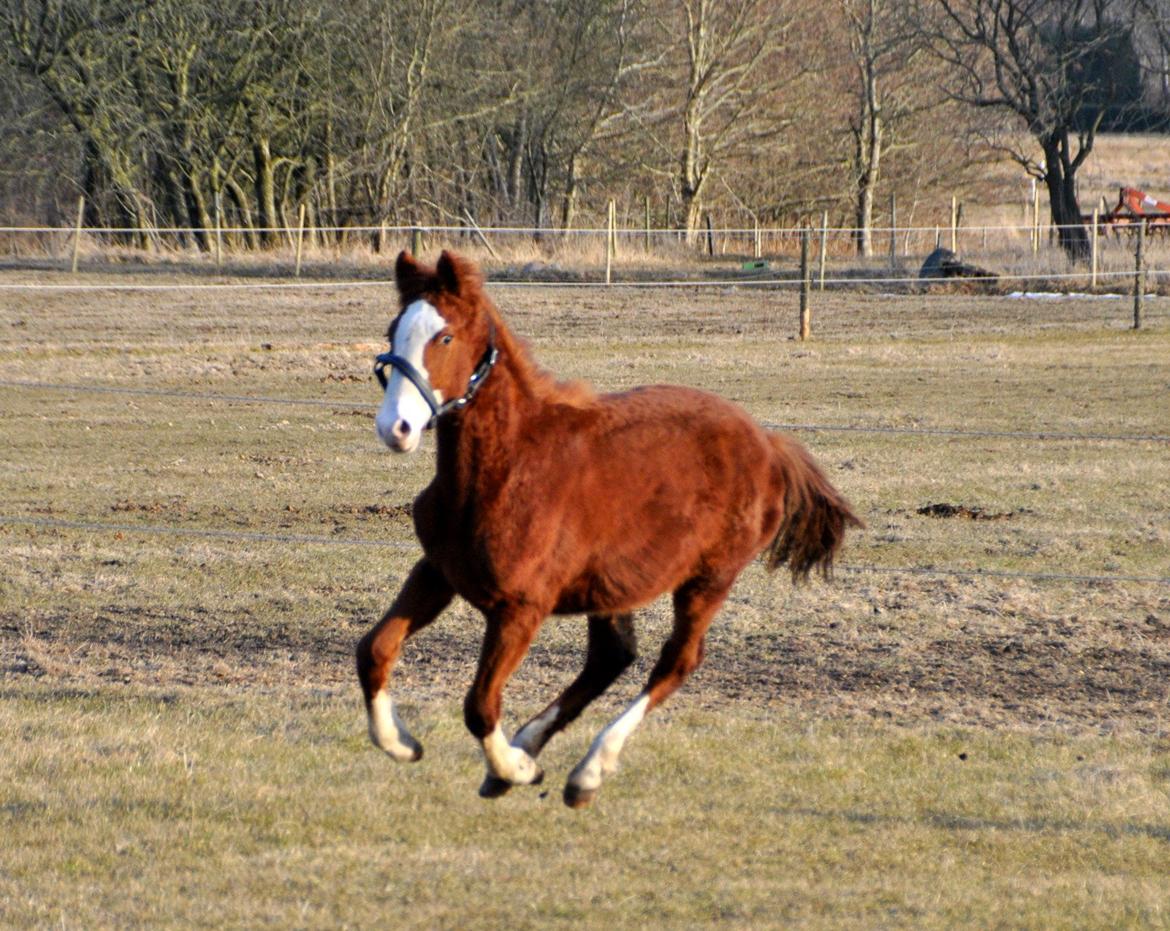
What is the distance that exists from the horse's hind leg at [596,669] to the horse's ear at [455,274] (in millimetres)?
1030

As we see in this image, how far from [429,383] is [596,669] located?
46.8 inches

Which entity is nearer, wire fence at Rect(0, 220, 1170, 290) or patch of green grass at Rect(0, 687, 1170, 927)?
patch of green grass at Rect(0, 687, 1170, 927)

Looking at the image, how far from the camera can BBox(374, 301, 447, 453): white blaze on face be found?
9.47 ft

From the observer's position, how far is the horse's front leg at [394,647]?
336 cm

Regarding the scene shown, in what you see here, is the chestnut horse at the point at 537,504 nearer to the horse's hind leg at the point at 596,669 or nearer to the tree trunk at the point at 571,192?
the horse's hind leg at the point at 596,669

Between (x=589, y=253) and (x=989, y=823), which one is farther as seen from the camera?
(x=589, y=253)

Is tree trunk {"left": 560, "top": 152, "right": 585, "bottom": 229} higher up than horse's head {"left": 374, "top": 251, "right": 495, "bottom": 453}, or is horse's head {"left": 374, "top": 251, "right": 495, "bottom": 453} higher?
tree trunk {"left": 560, "top": 152, "right": 585, "bottom": 229}

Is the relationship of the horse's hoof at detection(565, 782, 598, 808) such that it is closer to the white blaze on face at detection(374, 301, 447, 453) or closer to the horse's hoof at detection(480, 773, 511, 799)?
the horse's hoof at detection(480, 773, 511, 799)

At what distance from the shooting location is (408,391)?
9.75 feet

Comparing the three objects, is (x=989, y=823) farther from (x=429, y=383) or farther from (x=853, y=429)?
(x=853, y=429)

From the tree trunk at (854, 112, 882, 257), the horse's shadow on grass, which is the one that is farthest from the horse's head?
the tree trunk at (854, 112, 882, 257)

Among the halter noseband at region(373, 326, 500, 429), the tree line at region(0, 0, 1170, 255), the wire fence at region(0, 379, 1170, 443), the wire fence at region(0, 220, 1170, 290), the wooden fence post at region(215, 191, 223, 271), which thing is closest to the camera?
the halter noseband at region(373, 326, 500, 429)

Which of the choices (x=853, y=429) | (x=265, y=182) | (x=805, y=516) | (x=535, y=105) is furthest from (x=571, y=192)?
(x=805, y=516)

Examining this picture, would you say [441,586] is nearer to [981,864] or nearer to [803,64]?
[981,864]
